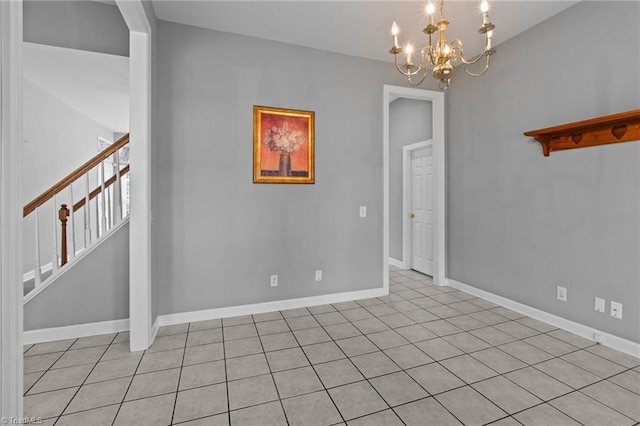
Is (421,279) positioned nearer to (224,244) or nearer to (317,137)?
(317,137)

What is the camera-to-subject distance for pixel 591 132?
2.60m

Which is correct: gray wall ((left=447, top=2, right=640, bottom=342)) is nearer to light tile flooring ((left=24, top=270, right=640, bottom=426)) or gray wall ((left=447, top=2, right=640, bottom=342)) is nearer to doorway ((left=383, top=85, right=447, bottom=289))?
doorway ((left=383, top=85, right=447, bottom=289))

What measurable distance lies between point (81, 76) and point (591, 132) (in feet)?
17.4

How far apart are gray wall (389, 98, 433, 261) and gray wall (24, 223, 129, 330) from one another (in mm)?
4087

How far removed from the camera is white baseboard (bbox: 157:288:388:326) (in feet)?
9.87

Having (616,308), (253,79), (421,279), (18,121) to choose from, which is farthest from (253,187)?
(616,308)

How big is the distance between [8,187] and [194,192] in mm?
2329

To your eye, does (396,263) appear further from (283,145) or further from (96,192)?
(96,192)

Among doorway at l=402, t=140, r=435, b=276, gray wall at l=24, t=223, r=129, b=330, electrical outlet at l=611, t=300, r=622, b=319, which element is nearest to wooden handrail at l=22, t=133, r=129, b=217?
gray wall at l=24, t=223, r=129, b=330

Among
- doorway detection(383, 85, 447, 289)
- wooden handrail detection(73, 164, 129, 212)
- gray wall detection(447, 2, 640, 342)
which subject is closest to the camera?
gray wall detection(447, 2, 640, 342)

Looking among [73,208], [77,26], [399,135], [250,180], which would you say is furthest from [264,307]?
[399,135]

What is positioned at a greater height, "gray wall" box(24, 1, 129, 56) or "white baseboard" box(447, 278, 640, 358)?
"gray wall" box(24, 1, 129, 56)

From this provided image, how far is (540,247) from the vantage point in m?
3.06

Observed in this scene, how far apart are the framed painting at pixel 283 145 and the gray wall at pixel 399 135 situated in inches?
81.4
